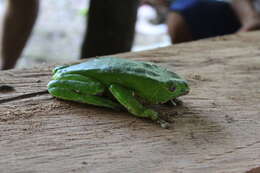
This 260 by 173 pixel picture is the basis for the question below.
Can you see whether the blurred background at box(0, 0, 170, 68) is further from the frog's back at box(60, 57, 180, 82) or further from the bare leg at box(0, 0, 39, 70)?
the frog's back at box(60, 57, 180, 82)

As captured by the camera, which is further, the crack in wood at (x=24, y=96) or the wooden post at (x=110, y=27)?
the wooden post at (x=110, y=27)

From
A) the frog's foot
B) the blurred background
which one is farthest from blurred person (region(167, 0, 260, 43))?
the frog's foot

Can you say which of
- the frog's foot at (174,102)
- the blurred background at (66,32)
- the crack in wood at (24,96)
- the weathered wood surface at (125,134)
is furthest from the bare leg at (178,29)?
the crack in wood at (24,96)

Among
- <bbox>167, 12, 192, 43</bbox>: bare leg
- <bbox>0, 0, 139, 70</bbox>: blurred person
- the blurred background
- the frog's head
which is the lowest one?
the blurred background

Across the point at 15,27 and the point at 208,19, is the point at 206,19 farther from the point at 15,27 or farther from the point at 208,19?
the point at 15,27

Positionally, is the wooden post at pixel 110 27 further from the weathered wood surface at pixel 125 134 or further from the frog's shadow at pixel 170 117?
the frog's shadow at pixel 170 117
